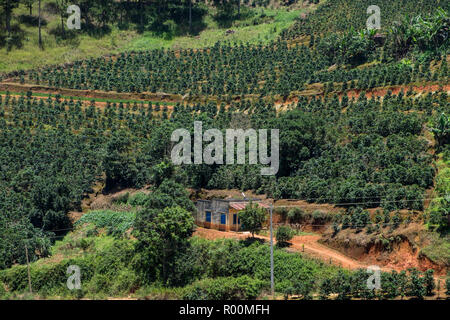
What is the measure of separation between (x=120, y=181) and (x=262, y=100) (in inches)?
699

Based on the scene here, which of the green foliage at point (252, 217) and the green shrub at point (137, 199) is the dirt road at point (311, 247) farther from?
the green shrub at point (137, 199)

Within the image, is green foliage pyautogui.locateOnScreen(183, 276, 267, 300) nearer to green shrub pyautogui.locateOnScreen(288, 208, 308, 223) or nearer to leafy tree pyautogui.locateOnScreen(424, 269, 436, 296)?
green shrub pyautogui.locateOnScreen(288, 208, 308, 223)

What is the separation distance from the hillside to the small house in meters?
1.22

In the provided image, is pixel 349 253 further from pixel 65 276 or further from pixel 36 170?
pixel 36 170

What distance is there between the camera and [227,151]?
56.3m

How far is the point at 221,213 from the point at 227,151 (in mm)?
9116

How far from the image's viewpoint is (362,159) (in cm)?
4975

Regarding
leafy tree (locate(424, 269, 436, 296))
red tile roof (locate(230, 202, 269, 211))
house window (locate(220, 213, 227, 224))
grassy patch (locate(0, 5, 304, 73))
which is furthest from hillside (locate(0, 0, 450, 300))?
red tile roof (locate(230, 202, 269, 211))

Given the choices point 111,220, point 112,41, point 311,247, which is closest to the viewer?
point 311,247

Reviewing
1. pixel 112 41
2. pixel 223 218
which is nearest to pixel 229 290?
pixel 223 218

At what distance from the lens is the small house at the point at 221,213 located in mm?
48094

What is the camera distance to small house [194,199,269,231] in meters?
48.1

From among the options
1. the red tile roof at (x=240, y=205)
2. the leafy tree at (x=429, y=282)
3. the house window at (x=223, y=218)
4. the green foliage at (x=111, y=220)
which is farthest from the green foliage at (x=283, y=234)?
the green foliage at (x=111, y=220)

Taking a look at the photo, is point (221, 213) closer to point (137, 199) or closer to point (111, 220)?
point (137, 199)
